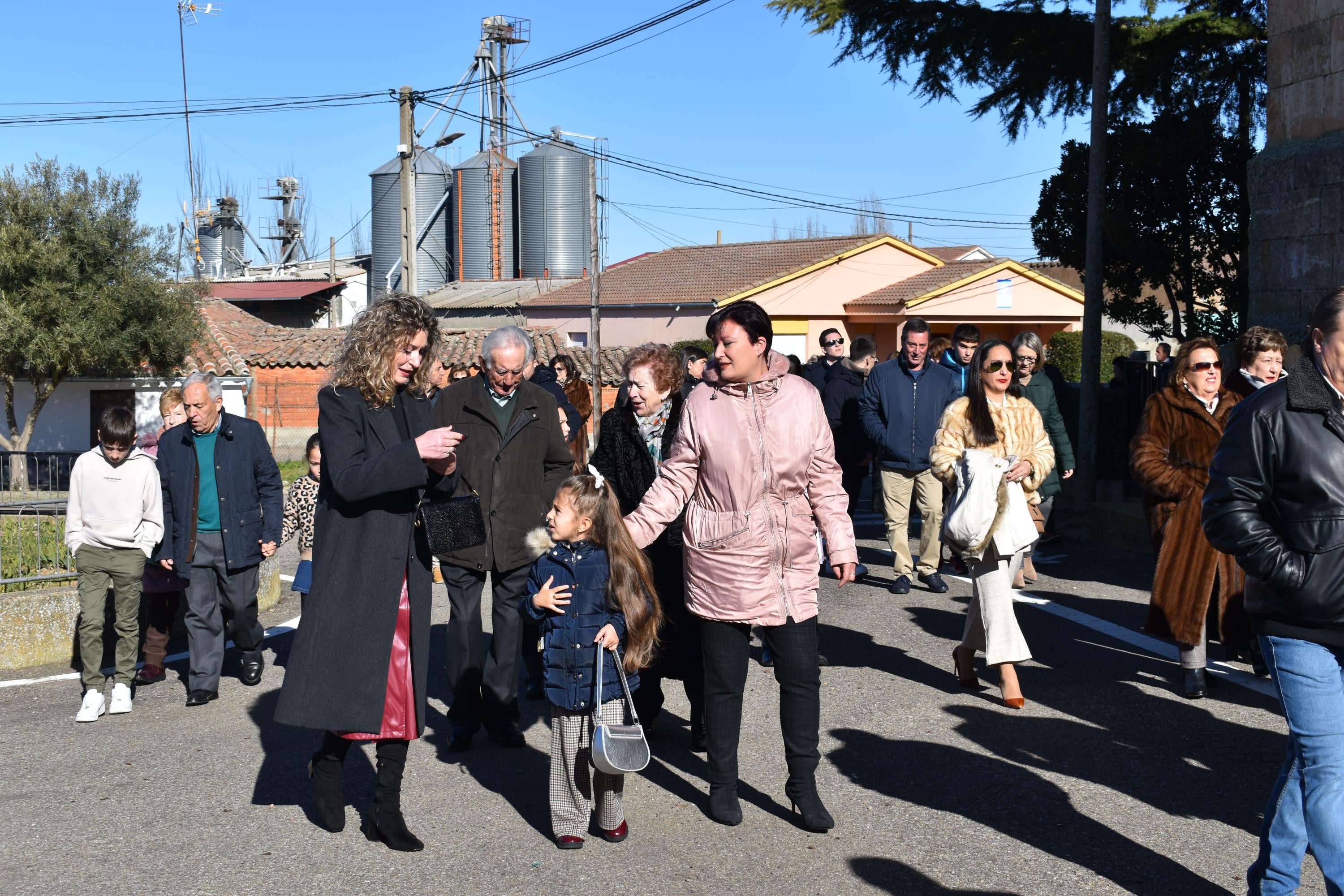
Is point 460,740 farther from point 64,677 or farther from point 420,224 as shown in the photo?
point 420,224

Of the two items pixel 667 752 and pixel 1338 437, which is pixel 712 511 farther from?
pixel 1338 437

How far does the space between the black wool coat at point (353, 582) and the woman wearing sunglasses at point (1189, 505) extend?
3830mm

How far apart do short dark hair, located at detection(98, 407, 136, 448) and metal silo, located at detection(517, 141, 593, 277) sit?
1782 inches

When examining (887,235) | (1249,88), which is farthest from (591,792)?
(887,235)

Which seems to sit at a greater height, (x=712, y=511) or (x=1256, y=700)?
(x=712, y=511)

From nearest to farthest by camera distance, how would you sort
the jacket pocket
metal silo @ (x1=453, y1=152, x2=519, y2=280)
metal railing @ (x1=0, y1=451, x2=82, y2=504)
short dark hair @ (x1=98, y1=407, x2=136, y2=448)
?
the jacket pocket → short dark hair @ (x1=98, y1=407, x2=136, y2=448) → metal railing @ (x1=0, y1=451, x2=82, y2=504) → metal silo @ (x1=453, y1=152, x2=519, y2=280)

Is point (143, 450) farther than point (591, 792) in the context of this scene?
Yes

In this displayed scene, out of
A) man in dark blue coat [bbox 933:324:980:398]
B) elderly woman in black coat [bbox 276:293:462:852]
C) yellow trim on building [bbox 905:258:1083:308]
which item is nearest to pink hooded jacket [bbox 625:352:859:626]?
elderly woman in black coat [bbox 276:293:462:852]

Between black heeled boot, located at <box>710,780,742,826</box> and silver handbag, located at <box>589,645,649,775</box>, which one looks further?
black heeled boot, located at <box>710,780,742,826</box>

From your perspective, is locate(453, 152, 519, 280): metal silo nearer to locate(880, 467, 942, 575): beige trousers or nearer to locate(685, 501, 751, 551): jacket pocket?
locate(880, 467, 942, 575): beige trousers

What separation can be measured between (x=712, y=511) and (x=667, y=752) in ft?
5.02

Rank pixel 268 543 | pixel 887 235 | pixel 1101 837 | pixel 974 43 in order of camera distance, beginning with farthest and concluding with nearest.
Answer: pixel 887 235
pixel 974 43
pixel 268 543
pixel 1101 837

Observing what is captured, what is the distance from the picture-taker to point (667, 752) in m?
5.63

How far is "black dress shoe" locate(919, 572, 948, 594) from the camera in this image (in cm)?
936
